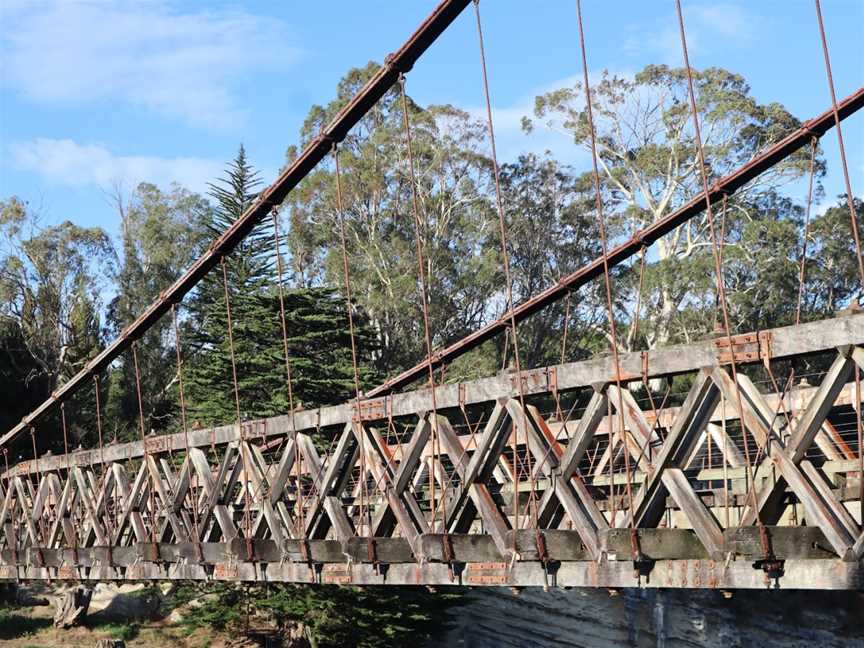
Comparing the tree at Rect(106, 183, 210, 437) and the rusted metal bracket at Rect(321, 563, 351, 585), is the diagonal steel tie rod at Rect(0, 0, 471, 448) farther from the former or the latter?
the tree at Rect(106, 183, 210, 437)

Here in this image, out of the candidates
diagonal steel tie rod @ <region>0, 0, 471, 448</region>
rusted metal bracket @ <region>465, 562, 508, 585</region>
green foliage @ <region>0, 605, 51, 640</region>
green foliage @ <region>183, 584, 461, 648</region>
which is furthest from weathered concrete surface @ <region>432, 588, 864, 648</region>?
rusted metal bracket @ <region>465, 562, 508, 585</region>

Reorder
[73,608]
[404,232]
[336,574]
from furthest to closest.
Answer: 1. [404,232]
2. [73,608]
3. [336,574]

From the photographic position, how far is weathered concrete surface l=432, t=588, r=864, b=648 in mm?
22594

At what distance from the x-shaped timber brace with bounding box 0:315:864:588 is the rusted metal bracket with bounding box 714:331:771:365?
0.02 metres

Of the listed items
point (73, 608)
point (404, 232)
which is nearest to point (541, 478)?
point (73, 608)

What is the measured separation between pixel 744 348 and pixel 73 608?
21.5m

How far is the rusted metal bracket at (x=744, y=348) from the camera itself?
321 inches

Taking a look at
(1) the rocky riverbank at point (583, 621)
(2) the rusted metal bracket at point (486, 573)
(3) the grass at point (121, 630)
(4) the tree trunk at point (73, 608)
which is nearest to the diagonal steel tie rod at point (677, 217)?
(2) the rusted metal bracket at point (486, 573)

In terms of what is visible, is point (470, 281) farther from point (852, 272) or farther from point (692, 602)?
point (692, 602)

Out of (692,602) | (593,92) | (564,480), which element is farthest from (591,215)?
(564,480)

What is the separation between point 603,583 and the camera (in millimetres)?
9211

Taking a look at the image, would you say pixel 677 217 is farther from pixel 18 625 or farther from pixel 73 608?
pixel 18 625

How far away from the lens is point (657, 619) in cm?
2447

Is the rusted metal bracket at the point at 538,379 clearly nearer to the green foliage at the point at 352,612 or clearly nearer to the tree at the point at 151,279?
the green foliage at the point at 352,612
